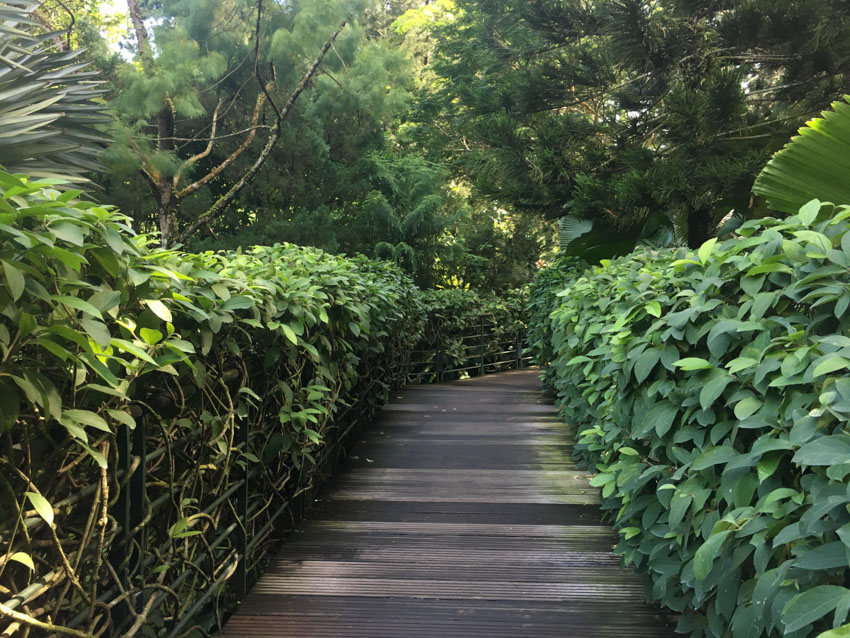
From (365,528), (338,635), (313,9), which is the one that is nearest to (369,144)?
(313,9)

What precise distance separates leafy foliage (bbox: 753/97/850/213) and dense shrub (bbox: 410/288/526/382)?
5.36 metres

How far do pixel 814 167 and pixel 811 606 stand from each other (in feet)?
8.39

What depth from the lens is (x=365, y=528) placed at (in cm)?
345

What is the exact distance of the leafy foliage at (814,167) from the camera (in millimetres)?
2816

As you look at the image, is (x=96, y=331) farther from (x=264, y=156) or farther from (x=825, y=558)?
(x=264, y=156)

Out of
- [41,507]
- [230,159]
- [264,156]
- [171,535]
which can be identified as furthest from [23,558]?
[230,159]

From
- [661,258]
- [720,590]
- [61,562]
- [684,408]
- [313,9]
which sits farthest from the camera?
[313,9]

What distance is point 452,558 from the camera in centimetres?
306

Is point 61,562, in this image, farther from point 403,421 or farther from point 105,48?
point 105,48

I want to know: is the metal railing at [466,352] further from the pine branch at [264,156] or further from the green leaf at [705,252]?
the green leaf at [705,252]

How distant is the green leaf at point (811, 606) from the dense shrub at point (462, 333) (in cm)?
720

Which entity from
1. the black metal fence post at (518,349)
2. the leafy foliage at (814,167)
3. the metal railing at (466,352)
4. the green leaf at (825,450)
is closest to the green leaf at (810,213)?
the green leaf at (825,450)

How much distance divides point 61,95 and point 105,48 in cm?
826

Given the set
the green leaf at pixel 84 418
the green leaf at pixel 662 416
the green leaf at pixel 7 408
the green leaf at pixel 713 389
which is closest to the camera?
the green leaf at pixel 7 408
